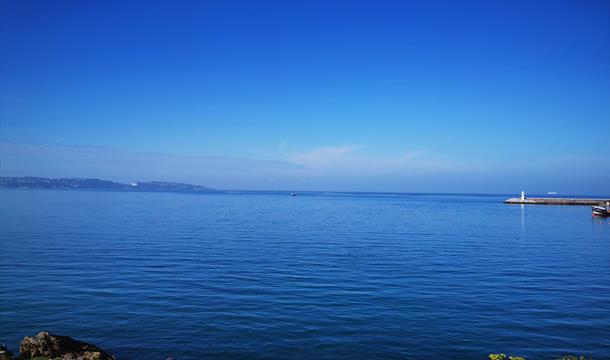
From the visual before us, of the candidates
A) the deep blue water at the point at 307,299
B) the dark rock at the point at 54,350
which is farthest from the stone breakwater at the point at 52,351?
the deep blue water at the point at 307,299

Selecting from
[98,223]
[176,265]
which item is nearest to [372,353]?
[176,265]

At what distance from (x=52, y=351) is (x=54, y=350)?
0.07m

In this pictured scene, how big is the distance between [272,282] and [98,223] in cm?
5052

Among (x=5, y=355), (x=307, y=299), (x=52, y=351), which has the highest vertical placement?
(x=52, y=351)

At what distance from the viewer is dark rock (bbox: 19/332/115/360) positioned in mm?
14125

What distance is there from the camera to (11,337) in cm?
1808

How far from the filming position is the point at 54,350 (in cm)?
1437

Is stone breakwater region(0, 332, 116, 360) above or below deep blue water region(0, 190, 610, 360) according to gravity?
above

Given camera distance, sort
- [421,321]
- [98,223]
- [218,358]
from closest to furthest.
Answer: [218,358] → [421,321] → [98,223]

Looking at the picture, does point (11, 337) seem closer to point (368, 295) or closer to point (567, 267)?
point (368, 295)

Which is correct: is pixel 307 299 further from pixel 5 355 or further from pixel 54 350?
pixel 5 355

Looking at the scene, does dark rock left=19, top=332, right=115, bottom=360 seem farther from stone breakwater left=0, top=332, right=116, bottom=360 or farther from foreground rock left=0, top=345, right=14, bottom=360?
foreground rock left=0, top=345, right=14, bottom=360

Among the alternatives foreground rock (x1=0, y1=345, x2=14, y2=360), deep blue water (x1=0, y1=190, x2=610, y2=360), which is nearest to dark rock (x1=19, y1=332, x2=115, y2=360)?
foreground rock (x1=0, y1=345, x2=14, y2=360)

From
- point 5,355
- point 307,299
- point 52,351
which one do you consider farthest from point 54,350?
point 307,299
